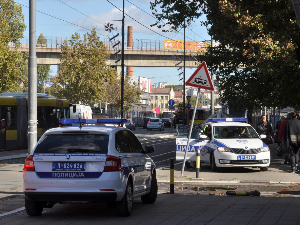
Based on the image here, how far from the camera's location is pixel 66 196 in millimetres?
8383

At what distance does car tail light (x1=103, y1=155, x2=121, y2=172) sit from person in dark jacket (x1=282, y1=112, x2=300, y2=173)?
9.62m

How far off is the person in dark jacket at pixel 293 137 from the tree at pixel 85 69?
39.0m

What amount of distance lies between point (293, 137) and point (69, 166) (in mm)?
10108

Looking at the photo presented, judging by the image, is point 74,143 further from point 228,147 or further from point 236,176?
point 228,147

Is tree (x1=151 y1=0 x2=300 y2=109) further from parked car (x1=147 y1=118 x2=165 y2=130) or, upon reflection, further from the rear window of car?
parked car (x1=147 y1=118 x2=165 y2=130)

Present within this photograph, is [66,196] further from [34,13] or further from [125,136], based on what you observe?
[34,13]

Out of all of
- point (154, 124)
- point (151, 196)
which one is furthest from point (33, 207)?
point (154, 124)

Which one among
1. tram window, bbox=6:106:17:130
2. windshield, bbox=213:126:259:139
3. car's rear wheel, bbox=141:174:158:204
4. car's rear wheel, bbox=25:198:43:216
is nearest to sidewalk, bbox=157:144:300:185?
windshield, bbox=213:126:259:139

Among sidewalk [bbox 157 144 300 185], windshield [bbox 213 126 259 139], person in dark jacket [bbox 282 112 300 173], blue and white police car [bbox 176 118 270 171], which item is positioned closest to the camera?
sidewalk [bbox 157 144 300 185]

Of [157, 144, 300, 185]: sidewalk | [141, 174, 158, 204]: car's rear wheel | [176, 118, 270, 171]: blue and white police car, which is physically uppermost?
[176, 118, 270, 171]: blue and white police car

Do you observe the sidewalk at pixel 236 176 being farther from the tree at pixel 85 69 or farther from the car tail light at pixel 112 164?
the tree at pixel 85 69

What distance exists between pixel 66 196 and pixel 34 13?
9.29 m

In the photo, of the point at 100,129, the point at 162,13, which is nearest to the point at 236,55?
the point at 162,13

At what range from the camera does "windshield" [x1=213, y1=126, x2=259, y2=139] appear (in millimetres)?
17953
